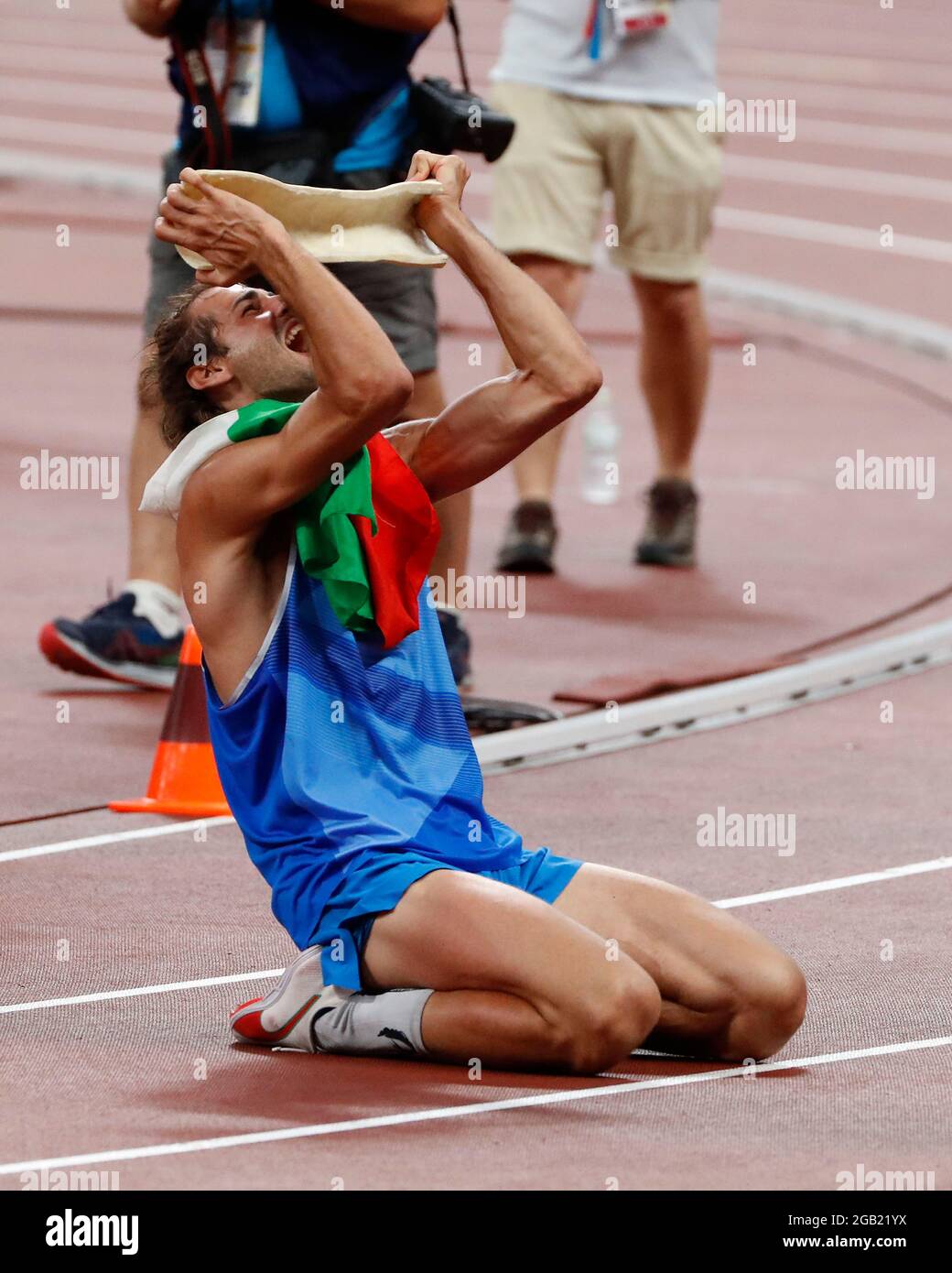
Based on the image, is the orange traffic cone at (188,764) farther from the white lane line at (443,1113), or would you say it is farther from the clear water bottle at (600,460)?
the clear water bottle at (600,460)

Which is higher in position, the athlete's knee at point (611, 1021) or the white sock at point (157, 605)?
the white sock at point (157, 605)

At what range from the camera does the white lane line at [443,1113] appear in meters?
3.83

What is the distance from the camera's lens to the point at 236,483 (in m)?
4.27

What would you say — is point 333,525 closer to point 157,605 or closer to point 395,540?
point 395,540

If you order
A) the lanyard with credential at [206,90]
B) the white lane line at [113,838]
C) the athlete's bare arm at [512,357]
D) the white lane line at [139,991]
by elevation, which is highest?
the lanyard with credential at [206,90]

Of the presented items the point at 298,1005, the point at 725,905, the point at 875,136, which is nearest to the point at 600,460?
the point at 725,905

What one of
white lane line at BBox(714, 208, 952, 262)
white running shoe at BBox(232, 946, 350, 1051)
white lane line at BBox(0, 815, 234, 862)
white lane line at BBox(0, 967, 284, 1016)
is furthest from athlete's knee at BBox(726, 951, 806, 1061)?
white lane line at BBox(714, 208, 952, 262)

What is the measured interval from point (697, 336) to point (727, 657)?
161 cm

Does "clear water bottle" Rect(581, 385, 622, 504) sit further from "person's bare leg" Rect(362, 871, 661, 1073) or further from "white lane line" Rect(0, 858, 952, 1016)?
"person's bare leg" Rect(362, 871, 661, 1073)

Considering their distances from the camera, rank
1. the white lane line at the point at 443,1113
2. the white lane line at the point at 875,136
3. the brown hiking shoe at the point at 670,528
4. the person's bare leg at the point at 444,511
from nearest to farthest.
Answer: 1. the white lane line at the point at 443,1113
2. the person's bare leg at the point at 444,511
3. the brown hiking shoe at the point at 670,528
4. the white lane line at the point at 875,136

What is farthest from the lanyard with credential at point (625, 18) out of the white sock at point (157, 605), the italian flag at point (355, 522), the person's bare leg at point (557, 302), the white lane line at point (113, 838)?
the italian flag at point (355, 522)

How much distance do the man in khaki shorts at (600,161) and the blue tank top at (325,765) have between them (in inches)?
169

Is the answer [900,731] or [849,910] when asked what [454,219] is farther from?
[900,731]
